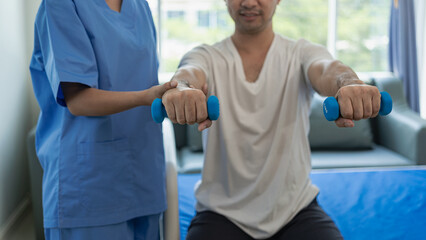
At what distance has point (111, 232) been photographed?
1259 millimetres

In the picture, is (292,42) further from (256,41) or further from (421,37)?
(421,37)

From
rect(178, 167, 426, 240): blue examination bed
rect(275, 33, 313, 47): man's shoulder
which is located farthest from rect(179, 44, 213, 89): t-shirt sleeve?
rect(178, 167, 426, 240): blue examination bed

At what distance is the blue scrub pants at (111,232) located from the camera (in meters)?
1.24

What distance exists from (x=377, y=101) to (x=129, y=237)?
0.75 metres

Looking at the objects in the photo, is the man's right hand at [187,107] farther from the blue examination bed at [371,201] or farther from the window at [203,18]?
the window at [203,18]

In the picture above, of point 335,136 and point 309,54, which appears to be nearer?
point 309,54

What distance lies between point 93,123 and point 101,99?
12 centimetres

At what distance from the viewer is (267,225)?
4.79 feet

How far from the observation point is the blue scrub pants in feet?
4.07

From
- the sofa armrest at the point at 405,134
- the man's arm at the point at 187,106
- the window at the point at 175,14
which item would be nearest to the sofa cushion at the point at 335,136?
the sofa armrest at the point at 405,134

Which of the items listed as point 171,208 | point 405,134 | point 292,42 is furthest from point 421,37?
point 171,208

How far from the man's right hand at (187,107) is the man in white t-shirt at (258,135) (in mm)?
370

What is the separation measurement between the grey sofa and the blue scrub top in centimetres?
149

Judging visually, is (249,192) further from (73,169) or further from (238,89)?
(73,169)
